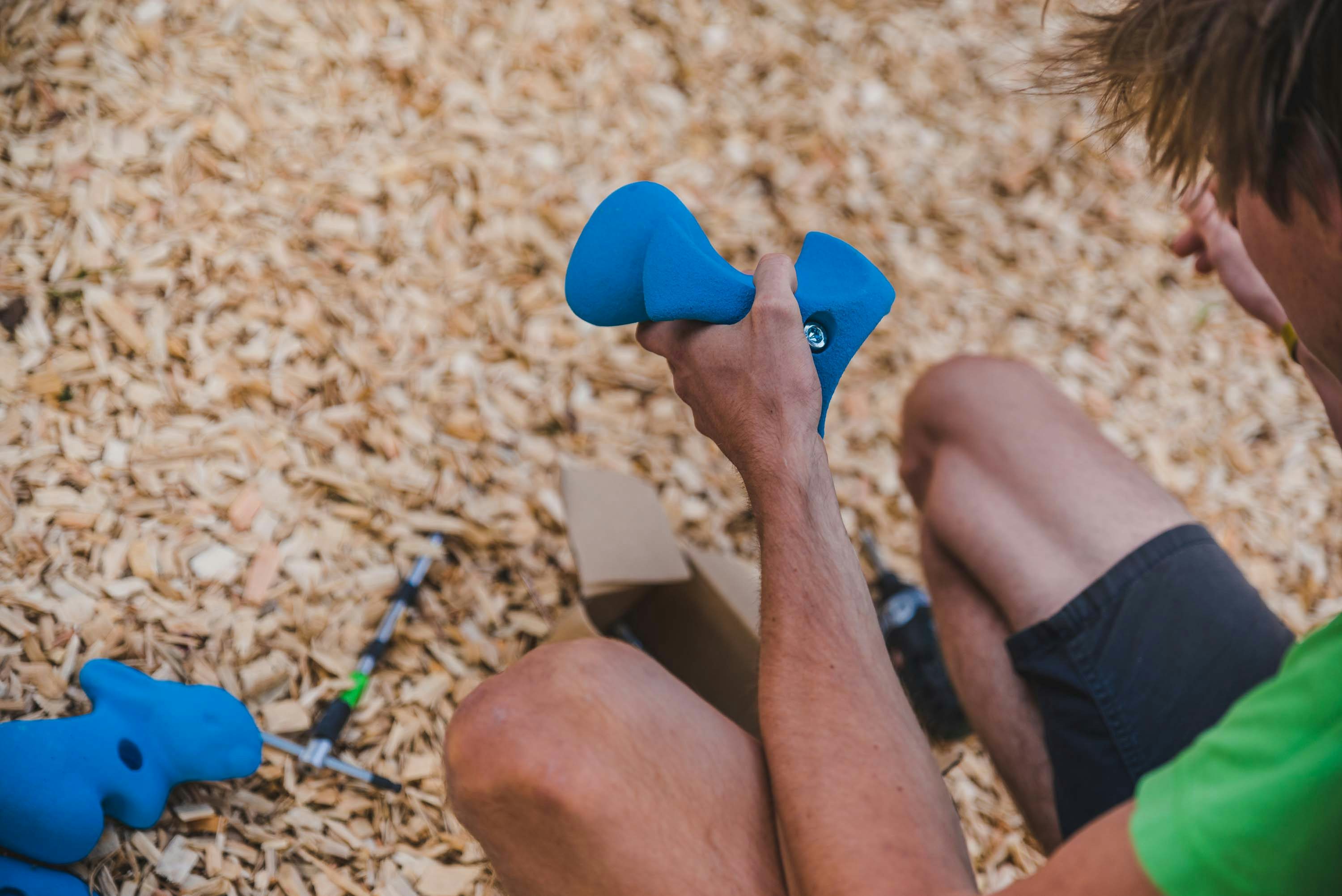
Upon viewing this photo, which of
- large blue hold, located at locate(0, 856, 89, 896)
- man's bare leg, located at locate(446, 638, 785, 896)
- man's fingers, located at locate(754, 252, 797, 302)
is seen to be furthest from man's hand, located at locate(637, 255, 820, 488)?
large blue hold, located at locate(0, 856, 89, 896)

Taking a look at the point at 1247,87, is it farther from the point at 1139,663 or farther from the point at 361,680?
the point at 361,680

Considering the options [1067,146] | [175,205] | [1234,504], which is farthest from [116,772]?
[1067,146]

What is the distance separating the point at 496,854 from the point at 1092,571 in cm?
64

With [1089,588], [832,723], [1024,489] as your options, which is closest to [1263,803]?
[832,723]

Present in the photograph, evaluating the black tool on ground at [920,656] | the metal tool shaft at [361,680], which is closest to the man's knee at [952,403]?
the black tool on ground at [920,656]

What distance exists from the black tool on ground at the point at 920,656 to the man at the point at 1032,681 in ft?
0.51

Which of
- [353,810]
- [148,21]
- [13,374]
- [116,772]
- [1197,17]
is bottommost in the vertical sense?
[353,810]

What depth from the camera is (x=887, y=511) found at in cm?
145

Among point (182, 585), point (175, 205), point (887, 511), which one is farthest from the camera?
point (887, 511)

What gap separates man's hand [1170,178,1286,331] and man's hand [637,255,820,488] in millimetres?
586

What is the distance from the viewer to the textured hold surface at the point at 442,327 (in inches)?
41.2

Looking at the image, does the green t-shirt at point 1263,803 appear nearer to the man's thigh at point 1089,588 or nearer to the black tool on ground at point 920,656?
the man's thigh at point 1089,588

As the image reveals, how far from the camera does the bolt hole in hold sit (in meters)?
0.83

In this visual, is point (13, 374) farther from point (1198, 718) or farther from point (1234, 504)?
point (1234, 504)
